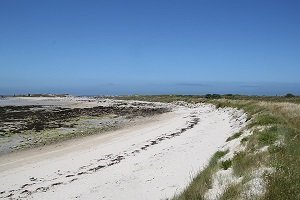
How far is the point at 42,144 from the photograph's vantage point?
2222 centimetres

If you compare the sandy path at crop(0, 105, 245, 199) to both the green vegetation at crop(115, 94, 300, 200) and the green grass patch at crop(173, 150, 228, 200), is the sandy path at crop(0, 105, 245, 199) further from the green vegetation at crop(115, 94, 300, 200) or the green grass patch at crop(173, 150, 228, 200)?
the green vegetation at crop(115, 94, 300, 200)

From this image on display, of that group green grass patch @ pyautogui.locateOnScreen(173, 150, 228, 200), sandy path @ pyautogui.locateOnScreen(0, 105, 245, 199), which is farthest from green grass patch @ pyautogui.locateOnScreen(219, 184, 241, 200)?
sandy path @ pyautogui.locateOnScreen(0, 105, 245, 199)

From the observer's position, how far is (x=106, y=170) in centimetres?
1416

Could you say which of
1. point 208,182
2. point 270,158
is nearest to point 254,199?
point 208,182

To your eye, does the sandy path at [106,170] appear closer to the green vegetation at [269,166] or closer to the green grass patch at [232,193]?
the green vegetation at [269,166]

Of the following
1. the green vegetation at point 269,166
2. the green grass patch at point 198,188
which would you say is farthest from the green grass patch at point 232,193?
the green grass patch at point 198,188

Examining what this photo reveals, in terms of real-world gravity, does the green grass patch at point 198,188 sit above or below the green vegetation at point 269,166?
below

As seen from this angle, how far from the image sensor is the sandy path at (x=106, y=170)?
11016 millimetres

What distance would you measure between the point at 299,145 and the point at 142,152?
358 inches

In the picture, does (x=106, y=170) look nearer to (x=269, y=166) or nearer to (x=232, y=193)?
(x=269, y=166)

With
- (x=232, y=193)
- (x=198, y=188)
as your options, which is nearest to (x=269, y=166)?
(x=232, y=193)

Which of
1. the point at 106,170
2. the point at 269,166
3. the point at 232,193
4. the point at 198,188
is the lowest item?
the point at 106,170

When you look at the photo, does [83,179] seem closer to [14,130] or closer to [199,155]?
[199,155]

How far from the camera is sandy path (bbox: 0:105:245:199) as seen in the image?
11016 millimetres
